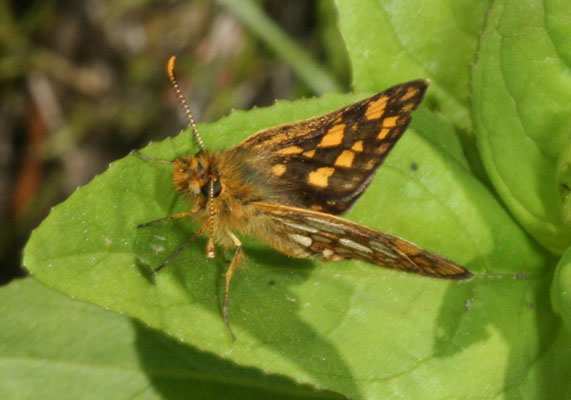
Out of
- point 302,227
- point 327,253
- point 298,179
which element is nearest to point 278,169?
point 298,179

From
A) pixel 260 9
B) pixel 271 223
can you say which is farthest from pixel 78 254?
pixel 260 9

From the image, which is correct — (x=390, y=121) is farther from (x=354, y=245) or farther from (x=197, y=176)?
(x=197, y=176)

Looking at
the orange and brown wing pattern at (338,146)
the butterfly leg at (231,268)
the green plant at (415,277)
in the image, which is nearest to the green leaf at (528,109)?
the green plant at (415,277)

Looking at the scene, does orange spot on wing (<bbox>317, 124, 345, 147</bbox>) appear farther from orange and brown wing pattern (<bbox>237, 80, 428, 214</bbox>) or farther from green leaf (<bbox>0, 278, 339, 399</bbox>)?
green leaf (<bbox>0, 278, 339, 399</bbox>)

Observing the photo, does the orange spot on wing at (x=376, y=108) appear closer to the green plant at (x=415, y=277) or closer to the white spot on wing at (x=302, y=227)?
the green plant at (x=415, y=277)

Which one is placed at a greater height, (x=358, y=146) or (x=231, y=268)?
(x=358, y=146)

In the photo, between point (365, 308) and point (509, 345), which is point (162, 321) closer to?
point (365, 308)

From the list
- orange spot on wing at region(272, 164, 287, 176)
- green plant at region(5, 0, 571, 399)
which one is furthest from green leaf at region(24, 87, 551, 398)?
orange spot on wing at region(272, 164, 287, 176)
